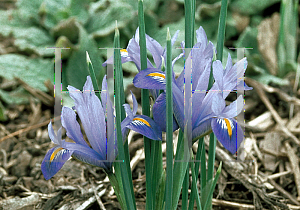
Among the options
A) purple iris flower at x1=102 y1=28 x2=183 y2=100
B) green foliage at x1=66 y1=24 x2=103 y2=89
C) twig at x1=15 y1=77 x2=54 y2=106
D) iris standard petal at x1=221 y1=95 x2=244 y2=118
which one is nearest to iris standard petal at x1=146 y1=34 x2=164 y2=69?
purple iris flower at x1=102 y1=28 x2=183 y2=100

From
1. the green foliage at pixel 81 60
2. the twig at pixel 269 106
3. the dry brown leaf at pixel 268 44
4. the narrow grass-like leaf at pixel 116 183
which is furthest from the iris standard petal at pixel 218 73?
the dry brown leaf at pixel 268 44

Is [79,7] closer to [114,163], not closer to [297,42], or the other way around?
[297,42]

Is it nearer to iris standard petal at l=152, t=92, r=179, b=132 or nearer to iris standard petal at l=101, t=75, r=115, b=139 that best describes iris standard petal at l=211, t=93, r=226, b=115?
iris standard petal at l=152, t=92, r=179, b=132

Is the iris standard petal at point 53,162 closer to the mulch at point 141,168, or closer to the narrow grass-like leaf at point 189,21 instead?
the narrow grass-like leaf at point 189,21

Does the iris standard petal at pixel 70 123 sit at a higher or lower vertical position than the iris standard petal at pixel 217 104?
lower

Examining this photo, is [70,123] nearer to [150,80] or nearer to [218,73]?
[150,80]

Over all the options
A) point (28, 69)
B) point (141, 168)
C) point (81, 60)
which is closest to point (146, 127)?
point (141, 168)

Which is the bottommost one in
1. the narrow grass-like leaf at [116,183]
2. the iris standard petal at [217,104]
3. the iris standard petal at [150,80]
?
the narrow grass-like leaf at [116,183]
